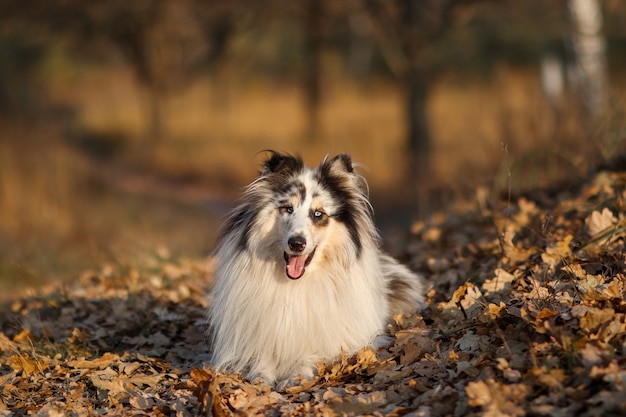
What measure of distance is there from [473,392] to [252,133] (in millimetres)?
19028

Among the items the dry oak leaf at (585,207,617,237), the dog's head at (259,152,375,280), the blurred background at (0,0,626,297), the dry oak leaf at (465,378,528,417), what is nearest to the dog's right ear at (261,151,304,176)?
the dog's head at (259,152,375,280)

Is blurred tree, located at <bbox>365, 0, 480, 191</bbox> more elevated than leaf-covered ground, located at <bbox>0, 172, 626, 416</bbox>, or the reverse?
blurred tree, located at <bbox>365, 0, 480, 191</bbox>

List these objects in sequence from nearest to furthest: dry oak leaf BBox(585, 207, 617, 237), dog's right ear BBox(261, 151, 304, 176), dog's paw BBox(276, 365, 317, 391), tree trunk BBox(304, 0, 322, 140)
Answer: dog's paw BBox(276, 365, 317, 391)
dog's right ear BBox(261, 151, 304, 176)
dry oak leaf BBox(585, 207, 617, 237)
tree trunk BBox(304, 0, 322, 140)

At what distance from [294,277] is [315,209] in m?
0.46

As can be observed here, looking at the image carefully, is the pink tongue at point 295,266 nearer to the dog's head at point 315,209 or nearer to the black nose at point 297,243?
the dog's head at point 315,209

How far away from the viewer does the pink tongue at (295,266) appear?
4.74 meters

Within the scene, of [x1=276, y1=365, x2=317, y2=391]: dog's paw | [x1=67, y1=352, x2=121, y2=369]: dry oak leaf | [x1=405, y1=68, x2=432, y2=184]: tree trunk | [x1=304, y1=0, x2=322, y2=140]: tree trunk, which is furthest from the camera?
[x1=304, y1=0, x2=322, y2=140]: tree trunk

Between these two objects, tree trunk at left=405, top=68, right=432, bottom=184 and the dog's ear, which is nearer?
the dog's ear

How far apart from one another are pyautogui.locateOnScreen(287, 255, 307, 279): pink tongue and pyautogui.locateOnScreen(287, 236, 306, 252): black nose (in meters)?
0.18

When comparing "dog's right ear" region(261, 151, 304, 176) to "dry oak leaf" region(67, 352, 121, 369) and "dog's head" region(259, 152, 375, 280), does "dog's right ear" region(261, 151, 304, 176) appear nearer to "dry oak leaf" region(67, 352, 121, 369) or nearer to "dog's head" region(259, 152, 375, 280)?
"dog's head" region(259, 152, 375, 280)

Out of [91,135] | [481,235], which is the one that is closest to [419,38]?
[481,235]

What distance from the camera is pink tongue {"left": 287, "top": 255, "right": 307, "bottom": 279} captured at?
4.74 m

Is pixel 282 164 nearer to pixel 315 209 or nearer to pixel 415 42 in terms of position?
pixel 315 209

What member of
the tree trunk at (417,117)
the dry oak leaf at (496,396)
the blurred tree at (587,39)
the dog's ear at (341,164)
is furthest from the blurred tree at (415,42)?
the dry oak leaf at (496,396)
